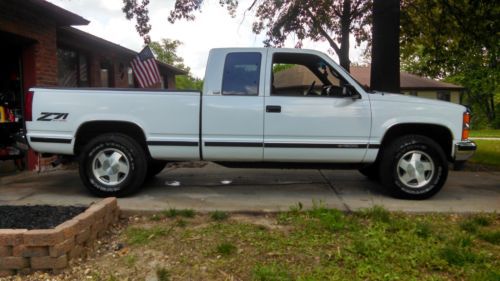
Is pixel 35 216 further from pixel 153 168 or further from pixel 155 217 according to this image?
pixel 153 168

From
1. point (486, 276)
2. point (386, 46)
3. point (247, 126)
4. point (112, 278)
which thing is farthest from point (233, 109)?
point (386, 46)

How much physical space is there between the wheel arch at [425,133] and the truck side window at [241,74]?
1.87m

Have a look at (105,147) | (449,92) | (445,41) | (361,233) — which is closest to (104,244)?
(105,147)

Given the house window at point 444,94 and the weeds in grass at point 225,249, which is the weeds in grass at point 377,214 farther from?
the house window at point 444,94

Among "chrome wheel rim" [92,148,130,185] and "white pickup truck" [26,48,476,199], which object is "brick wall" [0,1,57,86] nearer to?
"white pickup truck" [26,48,476,199]

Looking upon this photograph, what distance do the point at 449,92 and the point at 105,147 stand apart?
42591mm

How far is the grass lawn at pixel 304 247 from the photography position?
3785 millimetres

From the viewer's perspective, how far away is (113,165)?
20.2ft

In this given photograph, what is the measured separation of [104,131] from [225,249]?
9.82ft

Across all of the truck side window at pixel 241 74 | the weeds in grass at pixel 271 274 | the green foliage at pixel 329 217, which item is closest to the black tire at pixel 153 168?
the truck side window at pixel 241 74

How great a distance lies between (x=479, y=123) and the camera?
58188 millimetres

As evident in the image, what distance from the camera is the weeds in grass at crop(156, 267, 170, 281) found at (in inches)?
146

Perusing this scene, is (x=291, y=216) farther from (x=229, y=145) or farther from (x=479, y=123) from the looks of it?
(x=479, y=123)

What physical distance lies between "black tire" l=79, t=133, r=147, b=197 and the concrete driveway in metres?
0.22
